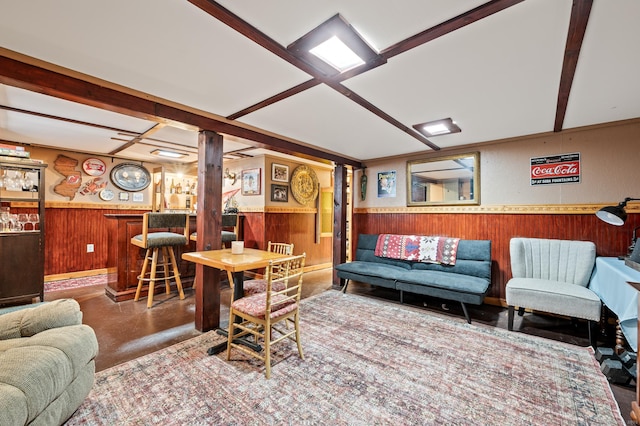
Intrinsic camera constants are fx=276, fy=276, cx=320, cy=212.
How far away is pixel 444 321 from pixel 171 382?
107 inches

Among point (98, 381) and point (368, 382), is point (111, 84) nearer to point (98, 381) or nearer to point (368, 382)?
point (98, 381)

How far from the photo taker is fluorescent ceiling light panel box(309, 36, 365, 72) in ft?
5.45

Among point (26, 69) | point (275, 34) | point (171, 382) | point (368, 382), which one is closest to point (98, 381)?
point (171, 382)

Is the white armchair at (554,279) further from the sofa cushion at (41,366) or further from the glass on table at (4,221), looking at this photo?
the glass on table at (4,221)

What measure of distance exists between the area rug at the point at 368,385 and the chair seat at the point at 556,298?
324 millimetres

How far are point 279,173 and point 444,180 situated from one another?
2.81 m

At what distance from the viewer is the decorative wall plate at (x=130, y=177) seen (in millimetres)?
5297

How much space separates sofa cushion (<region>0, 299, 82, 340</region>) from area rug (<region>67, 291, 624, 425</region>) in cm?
54

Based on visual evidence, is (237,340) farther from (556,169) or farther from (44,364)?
(556,169)

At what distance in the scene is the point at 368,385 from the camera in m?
1.95

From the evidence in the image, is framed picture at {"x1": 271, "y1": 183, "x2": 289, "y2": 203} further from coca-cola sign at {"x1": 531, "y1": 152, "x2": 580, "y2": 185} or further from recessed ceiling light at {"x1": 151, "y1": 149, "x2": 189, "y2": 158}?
coca-cola sign at {"x1": 531, "y1": 152, "x2": 580, "y2": 185}

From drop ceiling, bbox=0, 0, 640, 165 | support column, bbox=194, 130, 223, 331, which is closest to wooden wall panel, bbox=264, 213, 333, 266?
support column, bbox=194, 130, 223, 331

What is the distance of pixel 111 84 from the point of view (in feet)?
7.15

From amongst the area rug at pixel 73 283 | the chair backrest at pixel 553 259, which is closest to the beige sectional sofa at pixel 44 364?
the area rug at pixel 73 283
